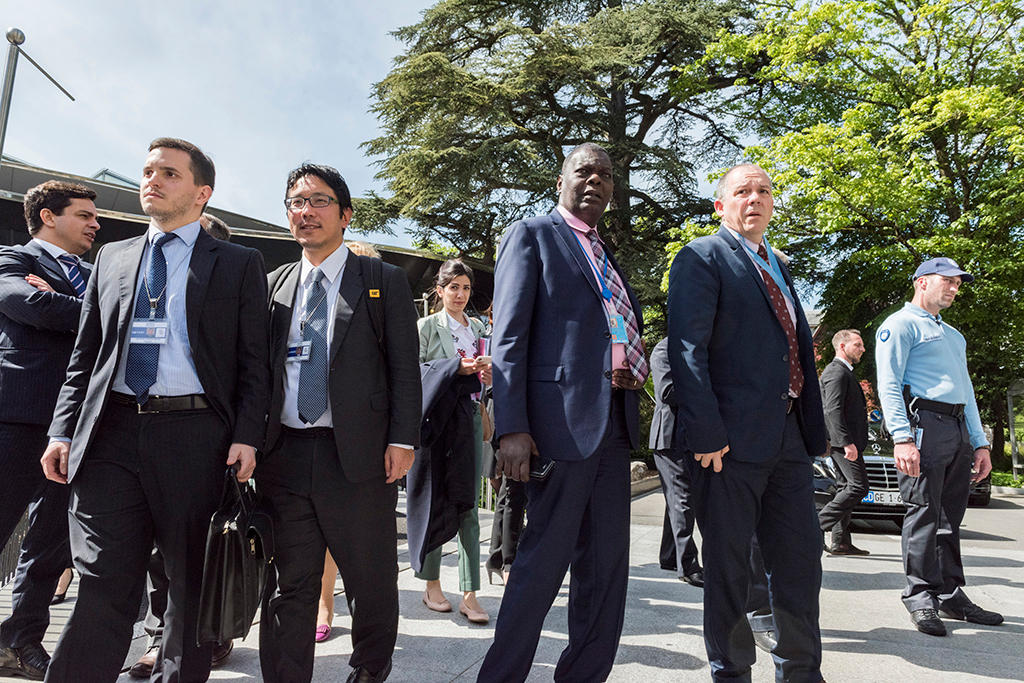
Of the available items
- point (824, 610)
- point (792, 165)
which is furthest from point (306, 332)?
point (792, 165)

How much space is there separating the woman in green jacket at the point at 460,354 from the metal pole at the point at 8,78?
5.29 metres

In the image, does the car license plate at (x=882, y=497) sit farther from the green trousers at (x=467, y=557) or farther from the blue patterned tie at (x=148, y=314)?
the blue patterned tie at (x=148, y=314)

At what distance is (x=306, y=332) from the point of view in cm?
273

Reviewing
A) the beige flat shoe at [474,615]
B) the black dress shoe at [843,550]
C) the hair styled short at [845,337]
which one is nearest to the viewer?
the beige flat shoe at [474,615]

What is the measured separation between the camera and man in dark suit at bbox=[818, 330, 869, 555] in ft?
20.1

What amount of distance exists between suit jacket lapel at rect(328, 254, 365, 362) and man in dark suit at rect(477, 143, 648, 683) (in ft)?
1.84

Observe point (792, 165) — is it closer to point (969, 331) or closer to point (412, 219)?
point (969, 331)

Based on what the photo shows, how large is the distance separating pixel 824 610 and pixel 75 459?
419 centimetres

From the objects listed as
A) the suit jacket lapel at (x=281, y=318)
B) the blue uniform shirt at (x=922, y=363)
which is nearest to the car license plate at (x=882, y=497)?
the blue uniform shirt at (x=922, y=363)

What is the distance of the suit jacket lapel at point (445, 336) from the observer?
4309mm

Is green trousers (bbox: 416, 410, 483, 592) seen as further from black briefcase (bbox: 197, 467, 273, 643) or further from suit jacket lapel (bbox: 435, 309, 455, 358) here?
black briefcase (bbox: 197, 467, 273, 643)

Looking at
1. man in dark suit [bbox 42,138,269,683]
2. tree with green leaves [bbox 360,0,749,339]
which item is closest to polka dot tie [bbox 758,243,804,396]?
man in dark suit [bbox 42,138,269,683]

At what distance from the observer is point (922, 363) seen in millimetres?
4262

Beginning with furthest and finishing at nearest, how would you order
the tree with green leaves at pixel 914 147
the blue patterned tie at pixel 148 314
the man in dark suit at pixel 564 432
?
the tree with green leaves at pixel 914 147 < the man in dark suit at pixel 564 432 < the blue patterned tie at pixel 148 314
